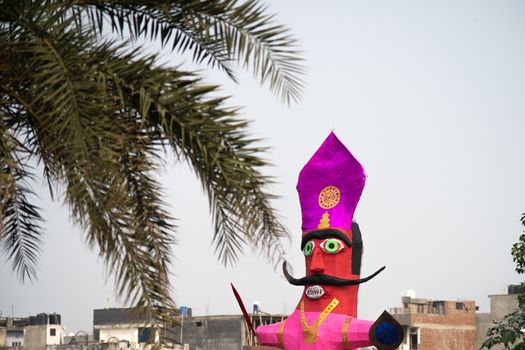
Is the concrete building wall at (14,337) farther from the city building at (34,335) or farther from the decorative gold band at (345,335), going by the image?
the decorative gold band at (345,335)

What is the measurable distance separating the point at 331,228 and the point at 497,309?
3092 cm

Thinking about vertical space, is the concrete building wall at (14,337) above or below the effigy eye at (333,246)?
below

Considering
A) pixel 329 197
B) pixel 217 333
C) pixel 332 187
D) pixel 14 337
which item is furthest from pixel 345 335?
pixel 14 337

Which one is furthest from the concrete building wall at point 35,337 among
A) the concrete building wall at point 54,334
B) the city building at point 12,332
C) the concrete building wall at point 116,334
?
the concrete building wall at point 116,334

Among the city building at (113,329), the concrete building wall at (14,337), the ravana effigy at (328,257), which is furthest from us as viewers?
the concrete building wall at (14,337)

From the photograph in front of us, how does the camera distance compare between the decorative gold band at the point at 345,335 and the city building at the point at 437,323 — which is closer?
the decorative gold band at the point at 345,335

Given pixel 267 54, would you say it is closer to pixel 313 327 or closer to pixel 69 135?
pixel 69 135

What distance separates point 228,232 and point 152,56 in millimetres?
1521

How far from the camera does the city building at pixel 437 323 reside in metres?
48.0

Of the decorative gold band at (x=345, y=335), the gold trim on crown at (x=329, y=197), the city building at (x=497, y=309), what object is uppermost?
the gold trim on crown at (x=329, y=197)

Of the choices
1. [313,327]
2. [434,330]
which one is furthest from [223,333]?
[313,327]

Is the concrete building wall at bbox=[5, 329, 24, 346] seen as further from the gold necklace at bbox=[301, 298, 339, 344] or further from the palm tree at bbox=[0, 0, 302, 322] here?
the palm tree at bbox=[0, 0, 302, 322]

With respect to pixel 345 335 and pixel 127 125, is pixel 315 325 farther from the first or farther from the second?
pixel 127 125

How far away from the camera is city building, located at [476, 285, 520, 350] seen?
47.8m
